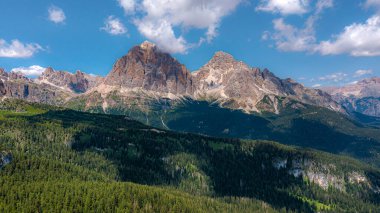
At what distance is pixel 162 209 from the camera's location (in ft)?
656

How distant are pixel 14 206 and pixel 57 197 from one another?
1973 centimetres

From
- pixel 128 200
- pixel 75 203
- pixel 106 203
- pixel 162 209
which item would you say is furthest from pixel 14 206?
pixel 162 209

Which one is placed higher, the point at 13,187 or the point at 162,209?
the point at 13,187

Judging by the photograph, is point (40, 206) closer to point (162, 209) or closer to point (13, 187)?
point (13, 187)

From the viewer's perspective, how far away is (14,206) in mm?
172750

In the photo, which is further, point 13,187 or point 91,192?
point 91,192

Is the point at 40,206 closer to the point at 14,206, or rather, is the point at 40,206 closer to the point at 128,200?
the point at 14,206

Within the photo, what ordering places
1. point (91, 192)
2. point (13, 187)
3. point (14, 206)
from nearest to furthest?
point (14, 206) < point (13, 187) < point (91, 192)

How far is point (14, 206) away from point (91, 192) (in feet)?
126

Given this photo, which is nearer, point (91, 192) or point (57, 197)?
point (57, 197)

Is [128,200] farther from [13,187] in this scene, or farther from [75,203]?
[13,187]

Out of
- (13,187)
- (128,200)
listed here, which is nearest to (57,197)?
(13,187)

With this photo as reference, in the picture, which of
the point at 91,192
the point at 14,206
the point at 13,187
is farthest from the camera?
the point at 91,192

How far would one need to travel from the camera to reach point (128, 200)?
200 m
